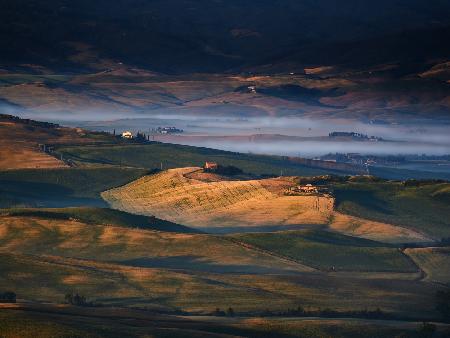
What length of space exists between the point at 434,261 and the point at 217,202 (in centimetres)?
4918

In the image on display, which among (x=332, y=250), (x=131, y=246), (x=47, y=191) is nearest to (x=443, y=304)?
(x=332, y=250)

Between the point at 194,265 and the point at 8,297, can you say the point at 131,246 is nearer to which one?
the point at 194,265

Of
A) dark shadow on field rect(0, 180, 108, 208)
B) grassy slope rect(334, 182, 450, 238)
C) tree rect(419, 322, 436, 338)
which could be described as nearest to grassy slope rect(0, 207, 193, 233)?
dark shadow on field rect(0, 180, 108, 208)

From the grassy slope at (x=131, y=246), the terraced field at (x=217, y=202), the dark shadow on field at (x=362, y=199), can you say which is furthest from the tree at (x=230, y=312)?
the dark shadow on field at (x=362, y=199)

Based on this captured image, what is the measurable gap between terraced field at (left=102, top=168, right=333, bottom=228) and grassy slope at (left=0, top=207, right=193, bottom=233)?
9.11 metres

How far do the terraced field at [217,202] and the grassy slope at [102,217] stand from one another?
9.11 metres

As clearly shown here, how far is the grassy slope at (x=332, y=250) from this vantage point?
436 ft

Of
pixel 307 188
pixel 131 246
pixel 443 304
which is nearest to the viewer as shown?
pixel 443 304

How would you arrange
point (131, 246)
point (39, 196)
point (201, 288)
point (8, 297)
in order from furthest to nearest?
point (39, 196) < point (131, 246) < point (201, 288) < point (8, 297)

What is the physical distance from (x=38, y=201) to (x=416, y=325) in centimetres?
9609

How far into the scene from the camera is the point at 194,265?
129 meters

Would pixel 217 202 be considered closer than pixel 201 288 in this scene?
No

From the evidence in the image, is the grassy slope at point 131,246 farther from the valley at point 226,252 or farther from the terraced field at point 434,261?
the terraced field at point 434,261

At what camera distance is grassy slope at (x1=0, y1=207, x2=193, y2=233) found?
5999 inches
